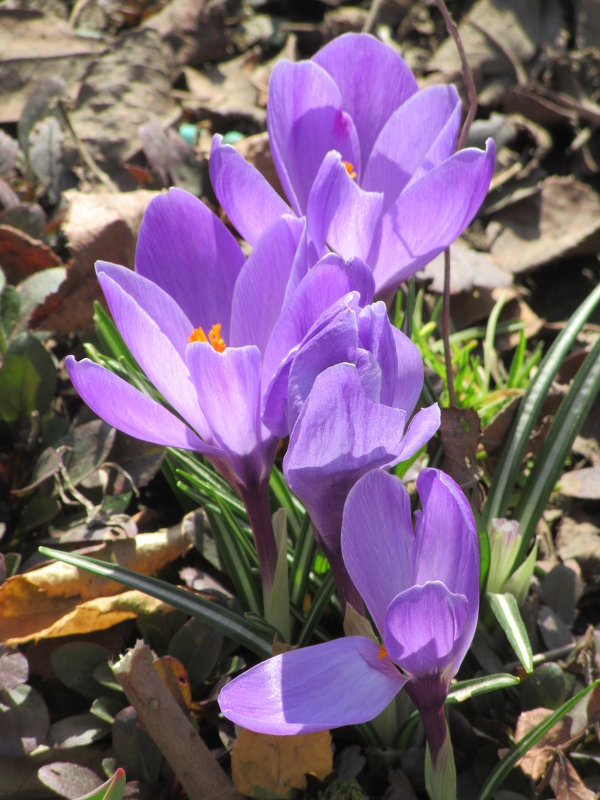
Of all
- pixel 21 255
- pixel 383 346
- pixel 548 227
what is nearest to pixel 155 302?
pixel 383 346

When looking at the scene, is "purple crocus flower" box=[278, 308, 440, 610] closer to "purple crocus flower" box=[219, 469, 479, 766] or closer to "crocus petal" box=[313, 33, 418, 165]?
"purple crocus flower" box=[219, 469, 479, 766]

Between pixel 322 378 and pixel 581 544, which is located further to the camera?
pixel 581 544

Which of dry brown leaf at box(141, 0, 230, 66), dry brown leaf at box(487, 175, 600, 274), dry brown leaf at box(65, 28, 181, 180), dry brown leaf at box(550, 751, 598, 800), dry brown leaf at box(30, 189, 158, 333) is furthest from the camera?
dry brown leaf at box(141, 0, 230, 66)

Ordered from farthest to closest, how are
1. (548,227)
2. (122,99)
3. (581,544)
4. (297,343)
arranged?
(122,99) → (548,227) → (581,544) → (297,343)

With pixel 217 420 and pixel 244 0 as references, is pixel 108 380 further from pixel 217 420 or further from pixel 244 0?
pixel 244 0

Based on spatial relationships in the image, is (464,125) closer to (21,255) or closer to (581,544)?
(581,544)

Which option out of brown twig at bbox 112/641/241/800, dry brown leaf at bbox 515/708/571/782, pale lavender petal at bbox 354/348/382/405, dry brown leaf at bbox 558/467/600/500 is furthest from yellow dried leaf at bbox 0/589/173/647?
dry brown leaf at bbox 558/467/600/500

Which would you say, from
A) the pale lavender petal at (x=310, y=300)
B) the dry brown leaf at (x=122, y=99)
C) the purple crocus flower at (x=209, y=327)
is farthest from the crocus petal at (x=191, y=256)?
the dry brown leaf at (x=122, y=99)
